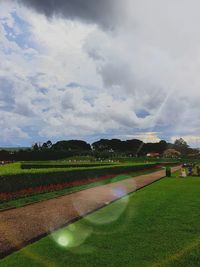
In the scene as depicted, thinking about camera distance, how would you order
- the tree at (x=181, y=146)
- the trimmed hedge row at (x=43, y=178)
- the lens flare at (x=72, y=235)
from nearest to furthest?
the lens flare at (x=72, y=235)
the trimmed hedge row at (x=43, y=178)
the tree at (x=181, y=146)

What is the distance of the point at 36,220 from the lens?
30.8 ft

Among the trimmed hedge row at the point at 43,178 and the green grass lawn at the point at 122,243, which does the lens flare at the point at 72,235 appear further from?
the trimmed hedge row at the point at 43,178

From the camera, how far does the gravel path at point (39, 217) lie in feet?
A: 24.3

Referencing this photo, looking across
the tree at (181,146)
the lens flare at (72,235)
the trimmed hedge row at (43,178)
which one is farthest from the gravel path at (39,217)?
the tree at (181,146)

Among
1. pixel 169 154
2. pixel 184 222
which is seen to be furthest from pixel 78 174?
pixel 169 154

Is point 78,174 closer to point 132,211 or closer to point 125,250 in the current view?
point 132,211

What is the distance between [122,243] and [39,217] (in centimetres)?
347

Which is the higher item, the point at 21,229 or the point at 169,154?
the point at 169,154

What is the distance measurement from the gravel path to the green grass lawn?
31cm

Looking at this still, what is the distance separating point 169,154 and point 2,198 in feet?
293

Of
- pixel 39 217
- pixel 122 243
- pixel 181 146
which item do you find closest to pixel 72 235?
pixel 122 243

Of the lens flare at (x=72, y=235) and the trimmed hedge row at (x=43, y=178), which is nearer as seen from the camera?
the lens flare at (x=72, y=235)

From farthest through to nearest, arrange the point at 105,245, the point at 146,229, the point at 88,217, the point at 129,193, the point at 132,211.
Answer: the point at 129,193 < the point at 132,211 < the point at 88,217 < the point at 146,229 < the point at 105,245

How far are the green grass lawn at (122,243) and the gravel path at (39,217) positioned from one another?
0.31 meters
